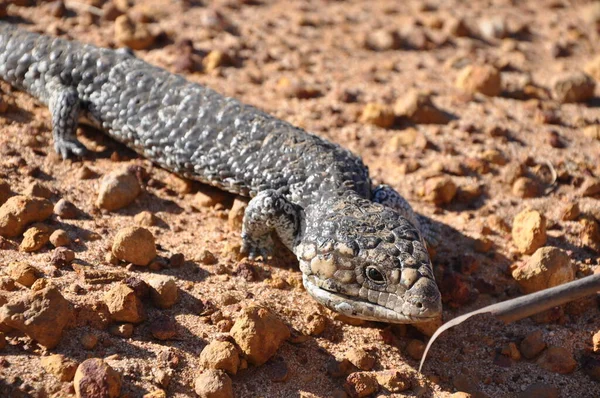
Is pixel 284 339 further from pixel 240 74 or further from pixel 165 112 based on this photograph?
pixel 240 74

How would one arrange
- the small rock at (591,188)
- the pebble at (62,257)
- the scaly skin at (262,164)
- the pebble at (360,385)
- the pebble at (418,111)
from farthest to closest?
the pebble at (418,111) → the small rock at (591,188) → the pebble at (62,257) → the scaly skin at (262,164) → the pebble at (360,385)

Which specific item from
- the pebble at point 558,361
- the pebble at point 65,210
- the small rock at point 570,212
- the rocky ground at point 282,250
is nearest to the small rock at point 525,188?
the rocky ground at point 282,250

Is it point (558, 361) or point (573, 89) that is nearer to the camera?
point (558, 361)

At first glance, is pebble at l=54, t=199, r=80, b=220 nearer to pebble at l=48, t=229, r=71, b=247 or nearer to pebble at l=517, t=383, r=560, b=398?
pebble at l=48, t=229, r=71, b=247

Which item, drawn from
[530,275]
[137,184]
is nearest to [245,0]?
[137,184]

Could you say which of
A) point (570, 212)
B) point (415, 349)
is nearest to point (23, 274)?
point (415, 349)

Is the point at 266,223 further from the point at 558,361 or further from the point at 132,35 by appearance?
the point at 132,35

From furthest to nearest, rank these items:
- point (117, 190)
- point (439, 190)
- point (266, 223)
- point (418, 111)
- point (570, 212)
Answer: point (418, 111) < point (439, 190) < point (570, 212) < point (117, 190) < point (266, 223)

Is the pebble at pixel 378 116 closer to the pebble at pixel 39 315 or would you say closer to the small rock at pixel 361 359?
the small rock at pixel 361 359
